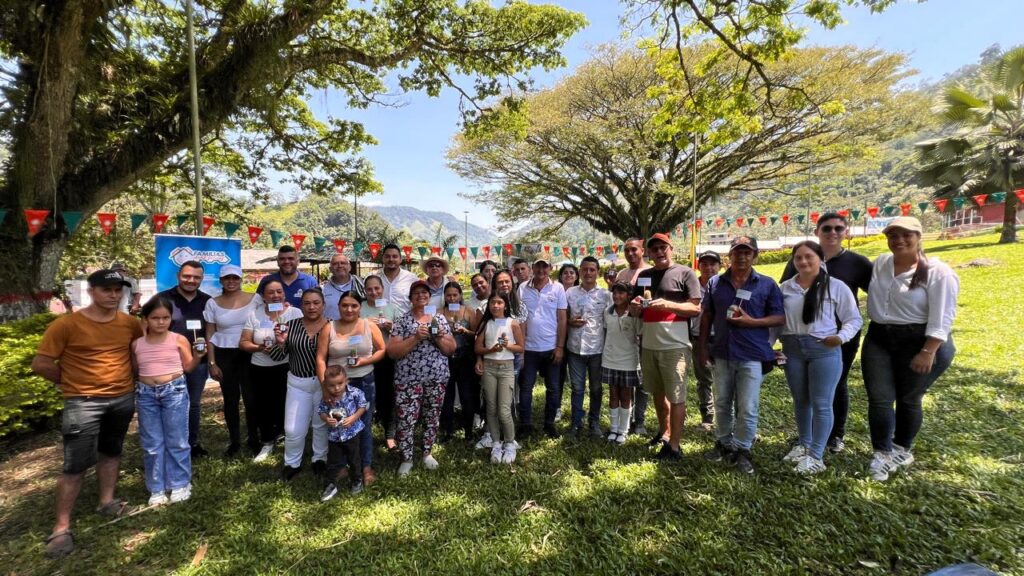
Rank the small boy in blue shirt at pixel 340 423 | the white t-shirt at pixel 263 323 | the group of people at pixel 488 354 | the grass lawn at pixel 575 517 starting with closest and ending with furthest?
the grass lawn at pixel 575 517 < the group of people at pixel 488 354 < the small boy in blue shirt at pixel 340 423 < the white t-shirt at pixel 263 323

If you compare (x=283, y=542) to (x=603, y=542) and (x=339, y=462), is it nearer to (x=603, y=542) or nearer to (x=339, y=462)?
(x=339, y=462)

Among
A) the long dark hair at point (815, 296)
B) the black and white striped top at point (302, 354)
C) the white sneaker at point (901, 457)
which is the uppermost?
the long dark hair at point (815, 296)

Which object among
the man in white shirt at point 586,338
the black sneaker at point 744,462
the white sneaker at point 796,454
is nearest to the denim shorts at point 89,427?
the man in white shirt at point 586,338

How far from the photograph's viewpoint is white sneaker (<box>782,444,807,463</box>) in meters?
3.18

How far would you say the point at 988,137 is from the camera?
1554 cm

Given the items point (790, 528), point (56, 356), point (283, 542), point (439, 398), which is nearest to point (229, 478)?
point (283, 542)

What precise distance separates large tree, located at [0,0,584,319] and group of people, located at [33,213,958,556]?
4139 millimetres

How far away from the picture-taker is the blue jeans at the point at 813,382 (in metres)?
2.91

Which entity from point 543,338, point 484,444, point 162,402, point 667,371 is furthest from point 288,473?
point 667,371

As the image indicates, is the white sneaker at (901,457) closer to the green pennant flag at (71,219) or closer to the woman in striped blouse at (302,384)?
the woman in striped blouse at (302,384)

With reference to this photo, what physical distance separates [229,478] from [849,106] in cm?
1836

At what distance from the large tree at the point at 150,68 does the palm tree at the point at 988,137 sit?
18.2 m

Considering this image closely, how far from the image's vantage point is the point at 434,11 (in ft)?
22.2

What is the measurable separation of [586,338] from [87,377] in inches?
143
